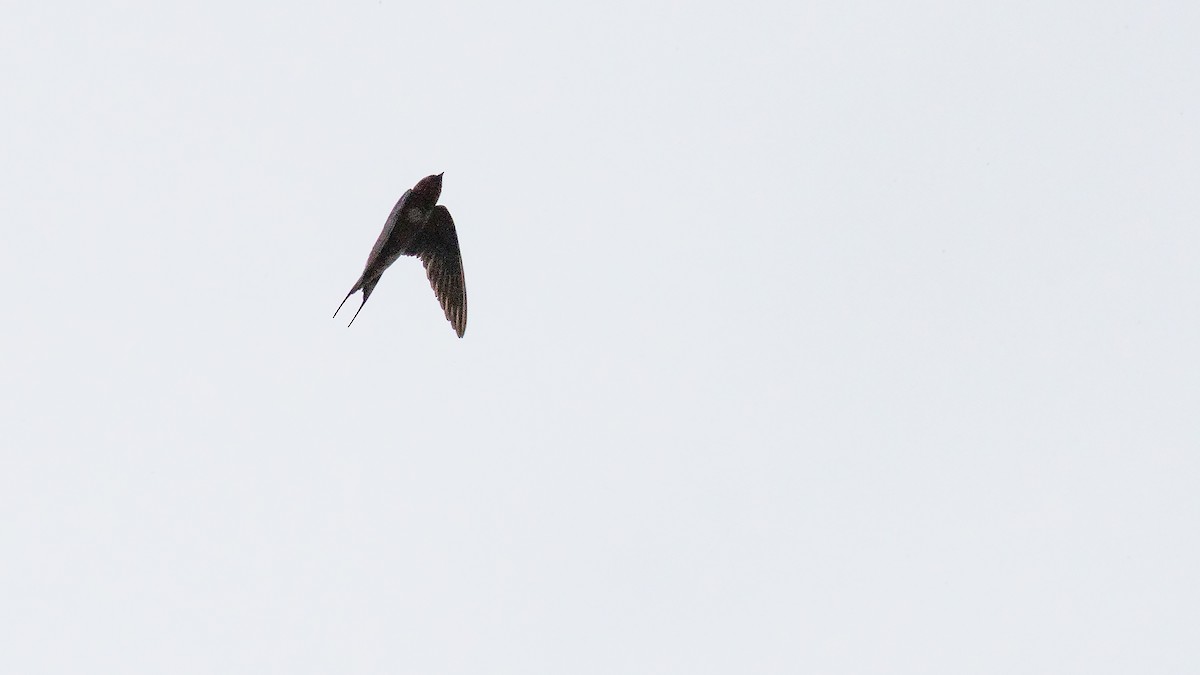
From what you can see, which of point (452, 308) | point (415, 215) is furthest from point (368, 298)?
point (452, 308)

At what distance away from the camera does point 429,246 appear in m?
13.5

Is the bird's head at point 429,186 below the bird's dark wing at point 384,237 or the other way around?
the other way around

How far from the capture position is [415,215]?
11.7 metres

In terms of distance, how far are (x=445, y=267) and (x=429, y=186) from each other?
197cm

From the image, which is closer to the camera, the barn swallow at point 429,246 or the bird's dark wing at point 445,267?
the barn swallow at point 429,246

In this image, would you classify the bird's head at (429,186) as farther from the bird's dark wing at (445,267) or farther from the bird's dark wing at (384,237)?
the bird's dark wing at (445,267)

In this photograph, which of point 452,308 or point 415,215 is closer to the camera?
point 415,215

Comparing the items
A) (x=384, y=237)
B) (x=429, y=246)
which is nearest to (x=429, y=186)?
(x=384, y=237)

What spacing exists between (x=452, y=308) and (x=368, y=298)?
1967 mm

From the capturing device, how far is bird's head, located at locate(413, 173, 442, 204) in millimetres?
11664

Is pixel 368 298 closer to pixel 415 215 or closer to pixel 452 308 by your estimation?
pixel 415 215

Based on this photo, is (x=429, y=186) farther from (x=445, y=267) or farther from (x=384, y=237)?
(x=445, y=267)

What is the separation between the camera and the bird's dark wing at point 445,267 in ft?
44.0

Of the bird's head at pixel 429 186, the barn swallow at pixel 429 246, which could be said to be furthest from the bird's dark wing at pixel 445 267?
the bird's head at pixel 429 186
